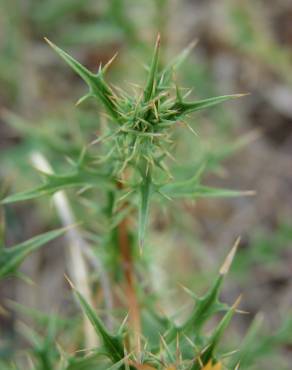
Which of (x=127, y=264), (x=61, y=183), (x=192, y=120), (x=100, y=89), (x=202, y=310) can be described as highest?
(x=100, y=89)

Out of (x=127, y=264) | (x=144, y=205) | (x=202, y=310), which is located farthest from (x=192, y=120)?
(x=144, y=205)

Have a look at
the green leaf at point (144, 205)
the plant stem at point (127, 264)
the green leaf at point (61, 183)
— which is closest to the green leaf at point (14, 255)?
the green leaf at point (61, 183)

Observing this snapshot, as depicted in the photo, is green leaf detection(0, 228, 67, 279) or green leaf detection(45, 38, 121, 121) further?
green leaf detection(0, 228, 67, 279)

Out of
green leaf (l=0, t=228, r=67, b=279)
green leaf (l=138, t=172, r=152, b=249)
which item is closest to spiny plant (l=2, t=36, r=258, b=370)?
green leaf (l=138, t=172, r=152, b=249)

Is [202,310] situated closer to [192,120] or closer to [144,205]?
[144,205]

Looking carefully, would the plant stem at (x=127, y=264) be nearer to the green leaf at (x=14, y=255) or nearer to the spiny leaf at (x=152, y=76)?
the green leaf at (x=14, y=255)

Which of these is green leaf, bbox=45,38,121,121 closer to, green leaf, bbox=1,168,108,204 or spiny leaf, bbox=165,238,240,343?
green leaf, bbox=1,168,108,204
